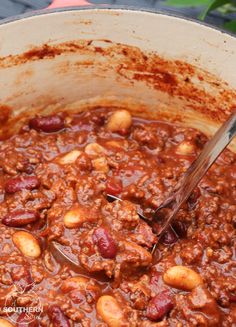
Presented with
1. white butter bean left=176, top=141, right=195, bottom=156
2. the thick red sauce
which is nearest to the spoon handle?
the thick red sauce

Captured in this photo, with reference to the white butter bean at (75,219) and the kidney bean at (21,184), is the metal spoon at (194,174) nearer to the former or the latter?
the white butter bean at (75,219)

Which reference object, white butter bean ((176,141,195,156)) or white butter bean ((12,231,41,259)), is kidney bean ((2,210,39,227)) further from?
white butter bean ((176,141,195,156))

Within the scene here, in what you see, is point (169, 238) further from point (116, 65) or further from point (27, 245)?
point (116, 65)

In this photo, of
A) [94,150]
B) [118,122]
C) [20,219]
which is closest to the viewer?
[20,219]

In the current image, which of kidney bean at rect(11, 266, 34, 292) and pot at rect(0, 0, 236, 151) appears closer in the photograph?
kidney bean at rect(11, 266, 34, 292)

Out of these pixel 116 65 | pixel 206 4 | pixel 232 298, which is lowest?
pixel 232 298

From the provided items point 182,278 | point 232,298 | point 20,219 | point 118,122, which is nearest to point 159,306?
point 182,278
